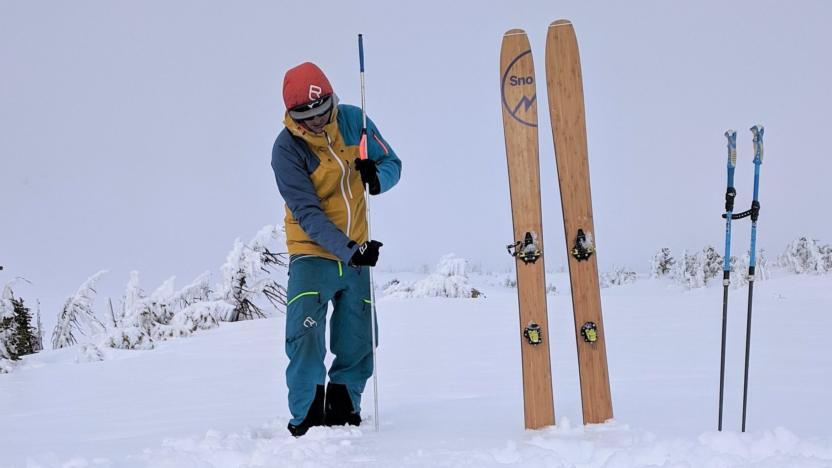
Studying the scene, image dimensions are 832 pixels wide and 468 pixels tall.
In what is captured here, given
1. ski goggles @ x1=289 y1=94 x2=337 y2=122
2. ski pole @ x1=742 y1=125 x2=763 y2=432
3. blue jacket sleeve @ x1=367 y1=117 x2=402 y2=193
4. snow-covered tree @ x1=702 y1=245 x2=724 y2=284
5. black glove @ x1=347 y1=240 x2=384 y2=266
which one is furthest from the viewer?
snow-covered tree @ x1=702 y1=245 x2=724 y2=284

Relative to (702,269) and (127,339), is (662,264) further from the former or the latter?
(127,339)

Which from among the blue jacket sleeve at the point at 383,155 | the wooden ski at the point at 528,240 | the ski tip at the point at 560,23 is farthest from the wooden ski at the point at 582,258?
the blue jacket sleeve at the point at 383,155

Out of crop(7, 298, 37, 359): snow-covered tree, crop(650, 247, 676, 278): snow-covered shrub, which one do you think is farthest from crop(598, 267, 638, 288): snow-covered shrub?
crop(7, 298, 37, 359): snow-covered tree

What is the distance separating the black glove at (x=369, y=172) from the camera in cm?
333

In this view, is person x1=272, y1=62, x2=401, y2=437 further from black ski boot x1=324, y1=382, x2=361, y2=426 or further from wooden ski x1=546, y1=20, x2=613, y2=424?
wooden ski x1=546, y1=20, x2=613, y2=424

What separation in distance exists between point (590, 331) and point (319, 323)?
48.0 inches

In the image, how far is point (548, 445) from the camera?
8.85ft

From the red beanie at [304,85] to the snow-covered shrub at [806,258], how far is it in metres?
9.19

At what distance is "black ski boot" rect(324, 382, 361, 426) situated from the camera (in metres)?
3.54

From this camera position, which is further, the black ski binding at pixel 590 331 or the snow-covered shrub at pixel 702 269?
the snow-covered shrub at pixel 702 269

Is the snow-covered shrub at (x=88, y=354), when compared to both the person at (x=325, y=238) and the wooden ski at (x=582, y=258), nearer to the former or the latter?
the person at (x=325, y=238)

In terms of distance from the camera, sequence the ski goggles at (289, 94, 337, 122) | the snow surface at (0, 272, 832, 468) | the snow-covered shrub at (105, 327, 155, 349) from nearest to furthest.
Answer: the snow surface at (0, 272, 832, 468) < the ski goggles at (289, 94, 337, 122) < the snow-covered shrub at (105, 327, 155, 349)

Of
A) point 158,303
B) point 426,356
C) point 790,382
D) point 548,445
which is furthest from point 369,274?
point 158,303

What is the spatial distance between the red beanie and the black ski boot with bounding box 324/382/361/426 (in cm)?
136
